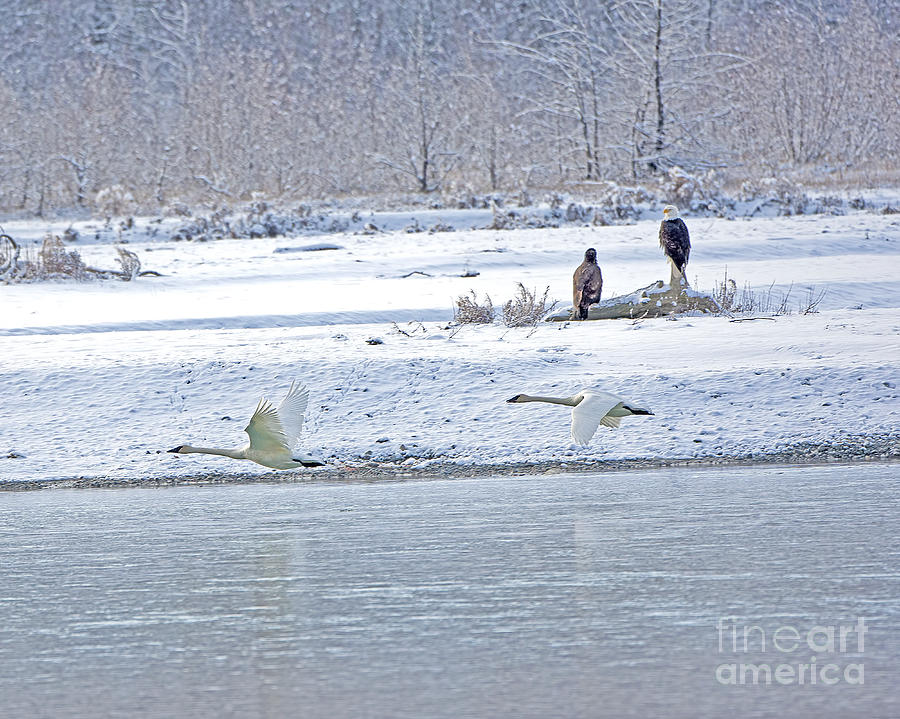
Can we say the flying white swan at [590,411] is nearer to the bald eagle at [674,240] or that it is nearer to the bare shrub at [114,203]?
the bald eagle at [674,240]

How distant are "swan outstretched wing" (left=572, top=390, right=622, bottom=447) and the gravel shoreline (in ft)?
4.49

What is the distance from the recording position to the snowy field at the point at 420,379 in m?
8.95

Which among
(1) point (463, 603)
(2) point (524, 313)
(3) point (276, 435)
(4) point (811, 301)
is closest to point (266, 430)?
(3) point (276, 435)

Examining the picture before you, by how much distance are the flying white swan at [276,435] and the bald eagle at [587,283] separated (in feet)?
19.6

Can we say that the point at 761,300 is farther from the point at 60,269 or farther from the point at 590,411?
the point at 60,269

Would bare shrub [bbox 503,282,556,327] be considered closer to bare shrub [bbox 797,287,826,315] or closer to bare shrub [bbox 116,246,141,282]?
bare shrub [bbox 797,287,826,315]

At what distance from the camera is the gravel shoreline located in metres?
8.41

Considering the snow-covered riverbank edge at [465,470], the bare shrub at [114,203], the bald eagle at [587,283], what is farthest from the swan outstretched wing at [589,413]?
the bare shrub at [114,203]

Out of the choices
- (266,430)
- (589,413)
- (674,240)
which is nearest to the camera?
(266,430)

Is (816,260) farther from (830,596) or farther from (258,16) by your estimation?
(258,16)

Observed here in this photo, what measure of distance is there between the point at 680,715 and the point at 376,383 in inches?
271

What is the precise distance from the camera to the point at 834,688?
12.5 feet

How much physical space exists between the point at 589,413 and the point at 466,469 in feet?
5.73

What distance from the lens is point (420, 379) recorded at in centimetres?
1034
